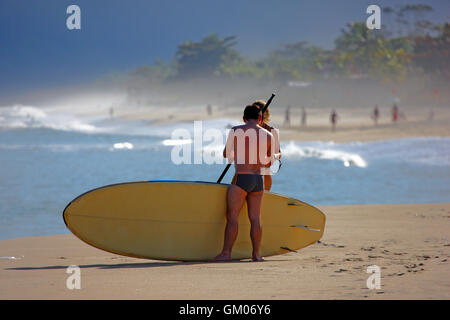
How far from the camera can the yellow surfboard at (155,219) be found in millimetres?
6297

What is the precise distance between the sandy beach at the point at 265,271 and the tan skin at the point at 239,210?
0.62ft

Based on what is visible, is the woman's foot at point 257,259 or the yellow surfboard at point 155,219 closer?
the woman's foot at point 257,259

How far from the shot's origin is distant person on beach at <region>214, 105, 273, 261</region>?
5918 millimetres

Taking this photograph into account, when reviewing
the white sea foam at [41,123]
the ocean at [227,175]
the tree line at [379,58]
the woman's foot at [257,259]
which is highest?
the tree line at [379,58]

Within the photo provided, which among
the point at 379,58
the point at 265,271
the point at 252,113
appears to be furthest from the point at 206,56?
the point at 265,271

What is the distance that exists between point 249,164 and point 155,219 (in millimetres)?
1031

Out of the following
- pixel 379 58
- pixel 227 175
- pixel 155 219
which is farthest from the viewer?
pixel 379 58

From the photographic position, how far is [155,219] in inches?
250

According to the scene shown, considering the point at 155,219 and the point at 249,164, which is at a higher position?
the point at 249,164

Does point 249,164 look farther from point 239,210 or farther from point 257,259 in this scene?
point 257,259

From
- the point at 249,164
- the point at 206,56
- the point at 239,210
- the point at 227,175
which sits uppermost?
the point at 206,56

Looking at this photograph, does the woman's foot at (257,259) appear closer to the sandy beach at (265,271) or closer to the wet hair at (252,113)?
the sandy beach at (265,271)

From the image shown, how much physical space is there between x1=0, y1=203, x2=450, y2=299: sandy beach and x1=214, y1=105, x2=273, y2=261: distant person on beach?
1.31 feet

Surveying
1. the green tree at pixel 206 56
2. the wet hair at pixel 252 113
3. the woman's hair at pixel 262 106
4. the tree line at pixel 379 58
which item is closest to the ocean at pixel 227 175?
the woman's hair at pixel 262 106
